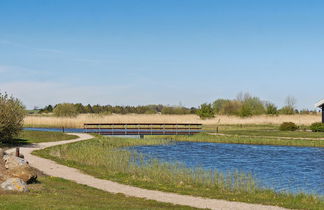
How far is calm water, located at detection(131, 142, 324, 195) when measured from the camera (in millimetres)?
23875

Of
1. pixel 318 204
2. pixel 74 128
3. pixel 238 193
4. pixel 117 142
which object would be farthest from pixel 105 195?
pixel 74 128

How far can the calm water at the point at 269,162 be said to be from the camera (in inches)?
940

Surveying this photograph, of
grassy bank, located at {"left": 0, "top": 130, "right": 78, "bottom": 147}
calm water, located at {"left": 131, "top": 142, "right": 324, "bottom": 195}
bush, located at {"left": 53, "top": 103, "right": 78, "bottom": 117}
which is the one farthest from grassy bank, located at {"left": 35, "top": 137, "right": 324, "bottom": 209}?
bush, located at {"left": 53, "top": 103, "right": 78, "bottom": 117}

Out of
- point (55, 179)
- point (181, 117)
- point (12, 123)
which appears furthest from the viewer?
point (181, 117)

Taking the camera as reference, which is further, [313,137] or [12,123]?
[313,137]

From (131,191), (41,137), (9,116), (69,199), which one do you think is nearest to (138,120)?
(41,137)

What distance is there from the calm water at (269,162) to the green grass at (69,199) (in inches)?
336

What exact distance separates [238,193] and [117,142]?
27.5 m

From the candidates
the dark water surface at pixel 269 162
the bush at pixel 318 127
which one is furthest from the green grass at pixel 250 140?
the bush at pixel 318 127

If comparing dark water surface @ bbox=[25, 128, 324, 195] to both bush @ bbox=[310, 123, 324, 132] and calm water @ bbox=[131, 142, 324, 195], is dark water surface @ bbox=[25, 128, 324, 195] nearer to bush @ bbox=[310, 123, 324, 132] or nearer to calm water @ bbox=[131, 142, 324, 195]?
calm water @ bbox=[131, 142, 324, 195]

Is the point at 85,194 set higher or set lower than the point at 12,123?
lower

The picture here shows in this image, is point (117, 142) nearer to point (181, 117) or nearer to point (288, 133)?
point (288, 133)

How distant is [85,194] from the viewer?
58.1 feet

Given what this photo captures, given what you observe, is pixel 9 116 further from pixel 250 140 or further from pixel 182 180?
pixel 250 140
